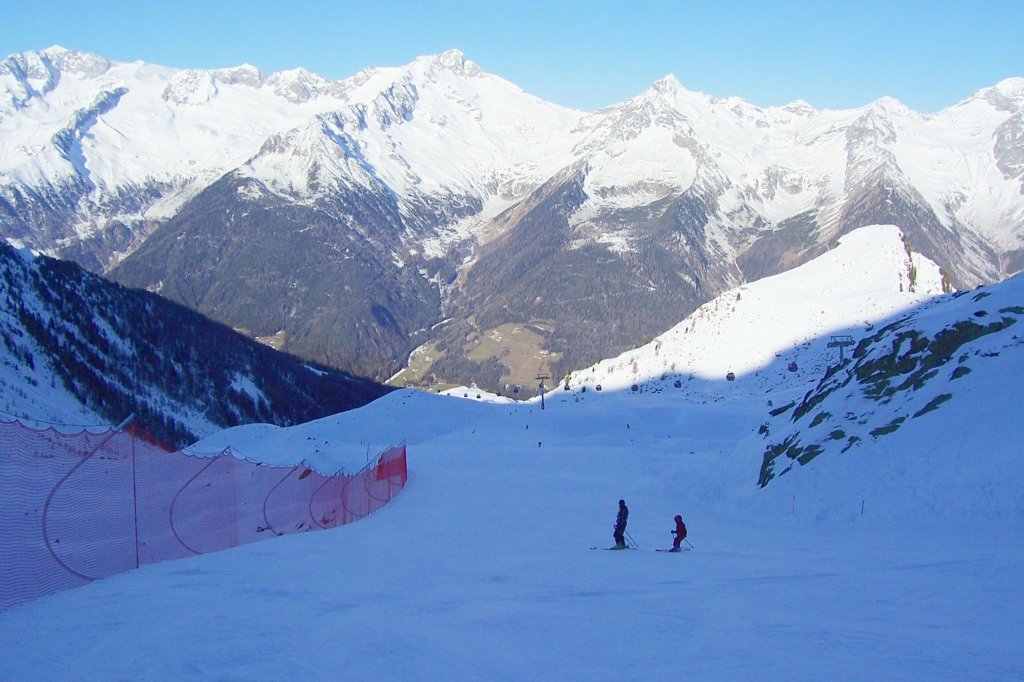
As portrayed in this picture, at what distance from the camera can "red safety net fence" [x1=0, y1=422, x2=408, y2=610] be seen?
1309cm

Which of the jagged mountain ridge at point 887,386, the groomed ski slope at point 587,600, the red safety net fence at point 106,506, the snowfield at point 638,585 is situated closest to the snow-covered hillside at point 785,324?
the jagged mountain ridge at point 887,386

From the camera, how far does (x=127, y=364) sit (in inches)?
3413

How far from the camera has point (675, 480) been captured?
37656 millimetres

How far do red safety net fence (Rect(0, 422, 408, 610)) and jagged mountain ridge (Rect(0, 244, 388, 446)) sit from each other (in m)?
42.9

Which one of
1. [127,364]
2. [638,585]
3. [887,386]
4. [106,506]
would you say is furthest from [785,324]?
[106,506]

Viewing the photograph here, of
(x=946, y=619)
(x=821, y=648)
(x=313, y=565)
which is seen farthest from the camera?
(x=313, y=565)

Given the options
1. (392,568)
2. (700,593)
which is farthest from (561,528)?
(700,593)

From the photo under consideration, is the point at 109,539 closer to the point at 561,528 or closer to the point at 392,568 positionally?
the point at 392,568

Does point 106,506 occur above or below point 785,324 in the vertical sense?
below

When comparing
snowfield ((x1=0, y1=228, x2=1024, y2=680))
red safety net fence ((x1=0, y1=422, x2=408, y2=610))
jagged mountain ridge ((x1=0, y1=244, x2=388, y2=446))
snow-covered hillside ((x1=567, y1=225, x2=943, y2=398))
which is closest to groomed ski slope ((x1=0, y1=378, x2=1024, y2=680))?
snowfield ((x1=0, y1=228, x2=1024, y2=680))

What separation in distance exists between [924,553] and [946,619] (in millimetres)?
6140

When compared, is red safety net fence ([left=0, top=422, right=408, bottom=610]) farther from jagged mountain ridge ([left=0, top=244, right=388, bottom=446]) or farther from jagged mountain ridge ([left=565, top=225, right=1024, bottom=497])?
jagged mountain ridge ([left=0, top=244, right=388, bottom=446])

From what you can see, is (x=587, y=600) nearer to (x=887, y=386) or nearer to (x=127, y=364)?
(x=887, y=386)

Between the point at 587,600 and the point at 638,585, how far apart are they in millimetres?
1690
